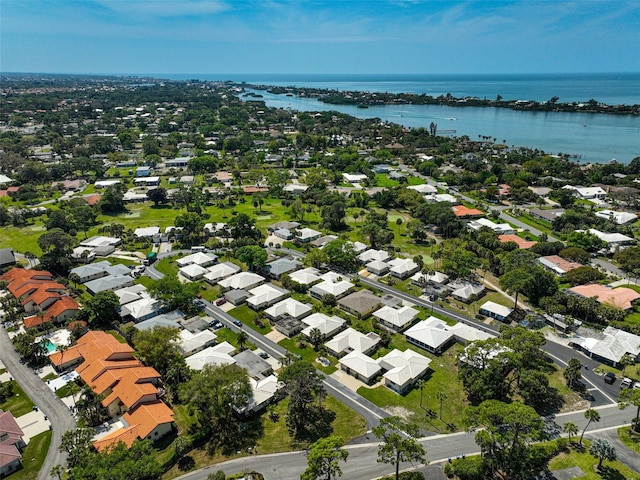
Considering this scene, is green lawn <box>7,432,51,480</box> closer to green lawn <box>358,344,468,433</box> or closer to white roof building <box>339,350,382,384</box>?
white roof building <box>339,350,382,384</box>

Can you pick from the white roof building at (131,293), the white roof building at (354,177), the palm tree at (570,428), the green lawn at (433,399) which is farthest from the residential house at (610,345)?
the white roof building at (354,177)

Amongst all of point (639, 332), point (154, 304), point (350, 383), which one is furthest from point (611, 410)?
point (154, 304)

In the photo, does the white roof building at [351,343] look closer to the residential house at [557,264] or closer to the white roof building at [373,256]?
the white roof building at [373,256]

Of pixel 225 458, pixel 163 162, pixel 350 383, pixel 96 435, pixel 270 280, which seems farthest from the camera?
pixel 163 162

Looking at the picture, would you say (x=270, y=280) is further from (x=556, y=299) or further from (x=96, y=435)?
(x=556, y=299)

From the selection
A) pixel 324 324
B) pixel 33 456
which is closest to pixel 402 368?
pixel 324 324

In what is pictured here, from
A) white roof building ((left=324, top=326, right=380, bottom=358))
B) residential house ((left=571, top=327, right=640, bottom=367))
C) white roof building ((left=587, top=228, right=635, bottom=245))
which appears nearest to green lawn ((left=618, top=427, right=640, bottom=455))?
residential house ((left=571, top=327, right=640, bottom=367))
